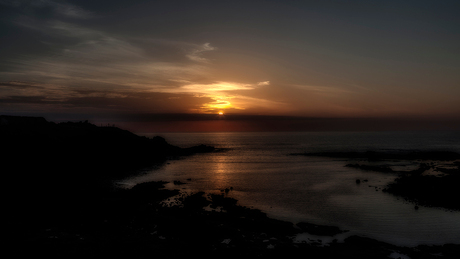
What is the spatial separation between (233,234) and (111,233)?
10026mm

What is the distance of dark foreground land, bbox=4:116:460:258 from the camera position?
1778 centimetres

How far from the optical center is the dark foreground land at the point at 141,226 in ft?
58.3

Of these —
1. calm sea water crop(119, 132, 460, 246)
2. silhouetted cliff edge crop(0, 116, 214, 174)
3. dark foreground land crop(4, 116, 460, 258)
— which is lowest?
calm sea water crop(119, 132, 460, 246)

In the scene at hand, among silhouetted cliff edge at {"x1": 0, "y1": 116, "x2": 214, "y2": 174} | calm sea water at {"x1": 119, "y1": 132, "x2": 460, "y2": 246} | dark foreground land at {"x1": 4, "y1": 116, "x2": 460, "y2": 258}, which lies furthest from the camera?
silhouetted cliff edge at {"x1": 0, "y1": 116, "x2": 214, "y2": 174}

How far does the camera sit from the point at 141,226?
74.0ft

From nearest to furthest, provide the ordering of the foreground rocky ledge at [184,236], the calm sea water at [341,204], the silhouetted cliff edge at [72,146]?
the foreground rocky ledge at [184,236]
the calm sea water at [341,204]
the silhouetted cliff edge at [72,146]

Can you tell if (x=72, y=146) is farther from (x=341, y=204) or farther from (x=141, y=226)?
(x=341, y=204)

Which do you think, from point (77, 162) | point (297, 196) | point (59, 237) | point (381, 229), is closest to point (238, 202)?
point (297, 196)

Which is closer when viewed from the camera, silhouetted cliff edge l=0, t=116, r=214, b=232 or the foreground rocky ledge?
the foreground rocky ledge

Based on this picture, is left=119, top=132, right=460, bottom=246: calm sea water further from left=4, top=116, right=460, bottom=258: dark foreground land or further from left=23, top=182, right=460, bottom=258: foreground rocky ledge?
left=23, top=182, right=460, bottom=258: foreground rocky ledge

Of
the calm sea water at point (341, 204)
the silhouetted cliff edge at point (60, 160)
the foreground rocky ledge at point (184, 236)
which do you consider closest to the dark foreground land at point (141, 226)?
the foreground rocky ledge at point (184, 236)

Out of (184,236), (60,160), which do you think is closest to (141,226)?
(184,236)

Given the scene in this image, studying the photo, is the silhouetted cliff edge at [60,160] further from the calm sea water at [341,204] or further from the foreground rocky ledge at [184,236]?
the calm sea water at [341,204]

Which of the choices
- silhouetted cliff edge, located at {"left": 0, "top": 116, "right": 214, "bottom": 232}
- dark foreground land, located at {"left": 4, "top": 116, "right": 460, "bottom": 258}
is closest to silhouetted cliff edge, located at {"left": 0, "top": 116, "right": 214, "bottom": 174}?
silhouetted cliff edge, located at {"left": 0, "top": 116, "right": 214, "bottom": 232}
